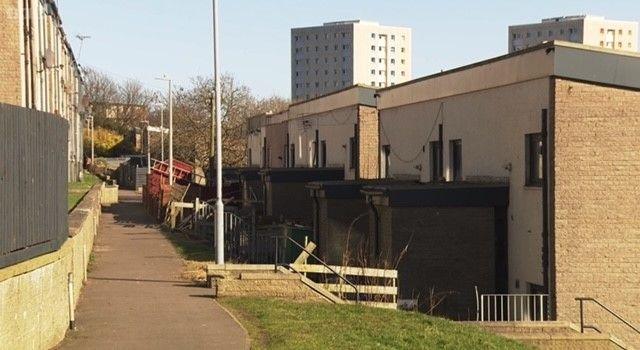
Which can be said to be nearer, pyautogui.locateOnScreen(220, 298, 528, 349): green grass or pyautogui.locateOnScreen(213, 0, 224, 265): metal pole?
pyautogui.locateOnScreen(220, 298, 528, 349): green grass

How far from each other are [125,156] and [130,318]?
3551 inches

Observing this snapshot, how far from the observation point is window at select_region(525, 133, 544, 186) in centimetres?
2211

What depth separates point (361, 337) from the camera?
542 inches

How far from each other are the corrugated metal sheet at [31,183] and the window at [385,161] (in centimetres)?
2152

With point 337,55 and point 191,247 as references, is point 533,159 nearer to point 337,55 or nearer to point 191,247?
point 191,247

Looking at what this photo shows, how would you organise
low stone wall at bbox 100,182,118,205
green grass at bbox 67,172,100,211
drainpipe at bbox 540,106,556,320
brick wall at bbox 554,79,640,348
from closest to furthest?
brick wall at bbox 554,79,640,348
drainpipe at bbox 540,106,556,320
green grass at bbox 67,172,100,211
low stone wall at bbox 100,182,118,205

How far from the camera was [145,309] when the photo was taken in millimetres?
16938

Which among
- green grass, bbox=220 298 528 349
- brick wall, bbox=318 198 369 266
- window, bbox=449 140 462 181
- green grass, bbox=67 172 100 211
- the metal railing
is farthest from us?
green grass, bbox=67 172 100 211

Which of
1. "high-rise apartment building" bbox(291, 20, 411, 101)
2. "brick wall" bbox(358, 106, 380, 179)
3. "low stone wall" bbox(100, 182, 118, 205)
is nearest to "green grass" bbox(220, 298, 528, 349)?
"brick wall" bbox(358, 106, 380, 179)

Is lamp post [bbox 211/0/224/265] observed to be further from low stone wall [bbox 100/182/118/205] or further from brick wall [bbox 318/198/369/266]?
low stone wall [bbox 100/182/118/205]

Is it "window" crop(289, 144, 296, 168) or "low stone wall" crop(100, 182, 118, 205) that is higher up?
"window" crop(289, 144, 296, 168)

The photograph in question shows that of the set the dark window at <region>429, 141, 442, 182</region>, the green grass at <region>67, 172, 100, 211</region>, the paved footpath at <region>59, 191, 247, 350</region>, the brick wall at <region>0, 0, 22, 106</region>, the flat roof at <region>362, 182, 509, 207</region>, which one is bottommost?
the paved footpath at <region>59, 191, 247, 350</region>

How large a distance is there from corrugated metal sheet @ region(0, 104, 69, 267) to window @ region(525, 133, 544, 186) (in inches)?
462

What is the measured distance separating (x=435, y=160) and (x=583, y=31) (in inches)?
3607
